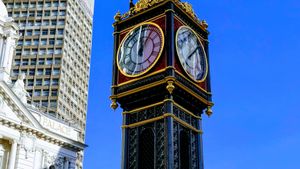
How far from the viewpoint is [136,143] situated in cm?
3700

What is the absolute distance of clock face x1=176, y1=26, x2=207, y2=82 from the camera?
39000 mm

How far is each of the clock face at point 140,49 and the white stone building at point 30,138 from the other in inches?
380

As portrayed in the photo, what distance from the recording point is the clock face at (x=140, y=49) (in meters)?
38.6

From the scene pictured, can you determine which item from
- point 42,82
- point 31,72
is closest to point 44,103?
point 42,82

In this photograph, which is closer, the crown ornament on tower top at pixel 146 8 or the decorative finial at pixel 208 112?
the decorative finial at pixel 208 112

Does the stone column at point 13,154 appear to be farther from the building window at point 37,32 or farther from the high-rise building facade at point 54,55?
the building window at point 37,32

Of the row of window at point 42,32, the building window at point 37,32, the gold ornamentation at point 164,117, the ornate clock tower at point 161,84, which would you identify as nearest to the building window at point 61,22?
the row of window at point 42,32

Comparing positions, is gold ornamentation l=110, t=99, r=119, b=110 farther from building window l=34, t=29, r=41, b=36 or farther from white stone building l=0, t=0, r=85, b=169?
building window l=34, t=29, r=41, b=36

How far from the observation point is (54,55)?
111 metres

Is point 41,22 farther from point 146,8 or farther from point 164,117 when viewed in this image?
point 164,117

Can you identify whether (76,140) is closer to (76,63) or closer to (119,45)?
(119,45)

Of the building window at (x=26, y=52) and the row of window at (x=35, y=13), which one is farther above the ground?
the row of window at (x=35, y=13)

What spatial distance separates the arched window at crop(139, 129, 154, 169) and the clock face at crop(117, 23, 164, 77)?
4.83 m

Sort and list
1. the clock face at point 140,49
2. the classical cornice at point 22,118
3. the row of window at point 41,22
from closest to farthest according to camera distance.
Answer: the clock face at point 140,49
the classical cornice at point 22,118
the row of window at point 41,22
